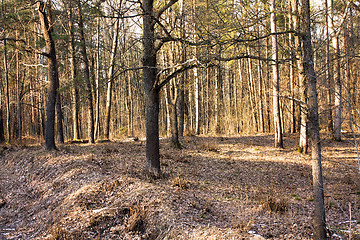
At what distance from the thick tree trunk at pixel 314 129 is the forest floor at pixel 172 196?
0.95 feet

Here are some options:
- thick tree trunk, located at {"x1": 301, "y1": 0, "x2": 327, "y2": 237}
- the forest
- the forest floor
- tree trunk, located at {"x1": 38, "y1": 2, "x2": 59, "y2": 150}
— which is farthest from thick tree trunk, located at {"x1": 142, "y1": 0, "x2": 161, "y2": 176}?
tree trunk, located at {"x1": 38, "y1": 2, "x2": 59, "y2": 150}

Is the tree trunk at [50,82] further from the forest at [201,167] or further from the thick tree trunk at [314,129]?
the thick tree trunk at [314,129]

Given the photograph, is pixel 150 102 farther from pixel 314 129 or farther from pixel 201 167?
pixel 314 129

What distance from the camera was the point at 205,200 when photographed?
610cm

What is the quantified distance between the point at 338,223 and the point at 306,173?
4.16m

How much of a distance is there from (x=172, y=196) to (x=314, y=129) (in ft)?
10.6

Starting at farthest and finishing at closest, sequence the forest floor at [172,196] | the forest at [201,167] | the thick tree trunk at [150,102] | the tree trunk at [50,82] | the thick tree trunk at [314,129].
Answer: the tree trunk at [50,82]
the thick tree trunk at [150,102]
the forest floor at [172,196]
the forest at [201,167]
the thick tree trunk at [314,129]

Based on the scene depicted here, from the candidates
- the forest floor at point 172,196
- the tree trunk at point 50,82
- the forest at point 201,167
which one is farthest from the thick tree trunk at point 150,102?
the tree trunk at point 50,82

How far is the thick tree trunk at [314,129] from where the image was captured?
3871 millimetres

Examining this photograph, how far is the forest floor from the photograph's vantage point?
473cm

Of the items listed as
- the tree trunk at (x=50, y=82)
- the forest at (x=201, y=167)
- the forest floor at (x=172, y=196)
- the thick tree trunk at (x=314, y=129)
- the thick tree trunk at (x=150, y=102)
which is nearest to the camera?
the thick tree trunk at (x=314, y=129)

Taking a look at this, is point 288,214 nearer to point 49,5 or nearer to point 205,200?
point 205,200

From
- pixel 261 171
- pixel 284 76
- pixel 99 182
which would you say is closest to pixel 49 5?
pixel 99 182

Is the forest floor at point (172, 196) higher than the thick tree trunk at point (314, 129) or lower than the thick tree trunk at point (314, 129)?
lower
